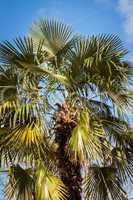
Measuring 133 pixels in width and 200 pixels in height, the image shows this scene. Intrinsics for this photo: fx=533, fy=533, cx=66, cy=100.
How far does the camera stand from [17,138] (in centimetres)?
790

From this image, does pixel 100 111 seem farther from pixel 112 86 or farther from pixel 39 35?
pixel 39 35

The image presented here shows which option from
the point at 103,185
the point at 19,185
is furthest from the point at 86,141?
the point at 19,185

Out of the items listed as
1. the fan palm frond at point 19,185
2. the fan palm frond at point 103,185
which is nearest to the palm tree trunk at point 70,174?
the fan palm frond at point 103,185

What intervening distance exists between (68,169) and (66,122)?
2.43 feet

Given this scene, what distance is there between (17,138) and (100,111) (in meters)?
1.70

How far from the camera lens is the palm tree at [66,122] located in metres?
7.91

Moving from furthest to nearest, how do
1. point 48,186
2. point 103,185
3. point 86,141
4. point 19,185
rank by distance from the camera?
1. point 103,185
2. point 19,185
3. point 86,141
4. point 48,186

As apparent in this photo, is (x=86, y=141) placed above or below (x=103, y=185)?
above

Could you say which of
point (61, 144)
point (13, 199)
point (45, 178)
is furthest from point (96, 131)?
point (13, 199)

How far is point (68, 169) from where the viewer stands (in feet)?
26.8

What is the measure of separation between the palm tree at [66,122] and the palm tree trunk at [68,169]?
15 millimetres

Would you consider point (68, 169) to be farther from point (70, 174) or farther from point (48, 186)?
point (48, 186)

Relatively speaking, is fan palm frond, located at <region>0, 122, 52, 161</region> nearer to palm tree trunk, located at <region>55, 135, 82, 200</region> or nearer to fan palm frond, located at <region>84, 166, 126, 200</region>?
palm tree trunk, located at <region>55, 135, 82, 200</region>

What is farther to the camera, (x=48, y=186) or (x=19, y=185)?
(x=19, y=185)
